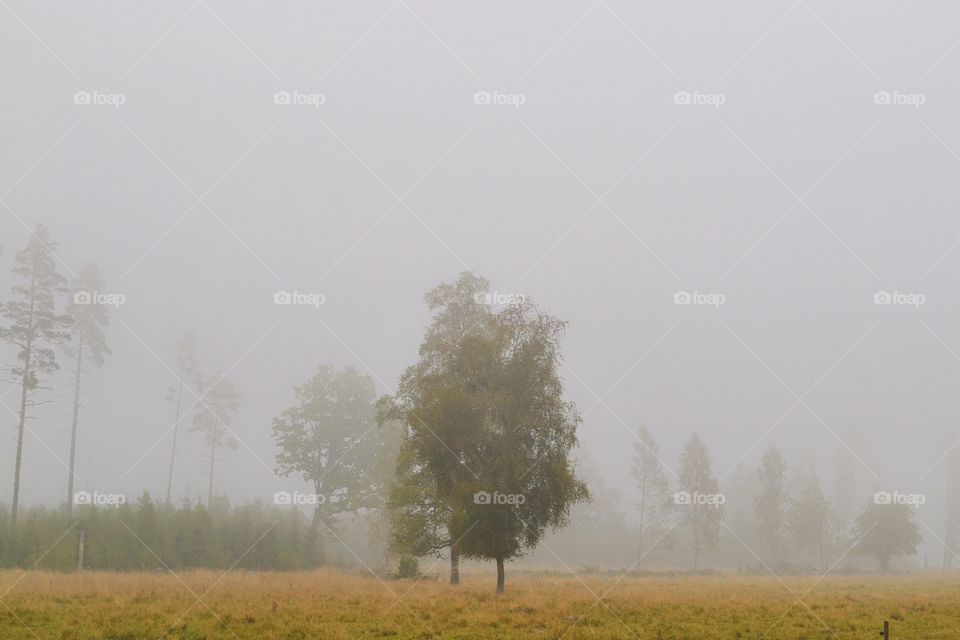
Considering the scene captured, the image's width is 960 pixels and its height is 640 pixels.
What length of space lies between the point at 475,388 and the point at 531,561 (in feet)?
152

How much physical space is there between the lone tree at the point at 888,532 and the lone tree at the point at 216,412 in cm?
6147

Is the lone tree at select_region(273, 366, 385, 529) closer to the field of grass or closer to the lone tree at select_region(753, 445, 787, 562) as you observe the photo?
the field of grass

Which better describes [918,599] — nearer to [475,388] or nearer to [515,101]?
[475,388]

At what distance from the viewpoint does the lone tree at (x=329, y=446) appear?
143 feet

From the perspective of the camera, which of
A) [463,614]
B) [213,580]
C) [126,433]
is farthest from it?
[126,433]

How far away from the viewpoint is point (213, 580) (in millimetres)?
28141

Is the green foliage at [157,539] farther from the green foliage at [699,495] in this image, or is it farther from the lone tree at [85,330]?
the green foliage at [699,495]

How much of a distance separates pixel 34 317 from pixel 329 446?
19.1m

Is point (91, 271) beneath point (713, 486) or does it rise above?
above

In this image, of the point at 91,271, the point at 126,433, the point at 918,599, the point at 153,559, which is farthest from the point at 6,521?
the point at 126,433
